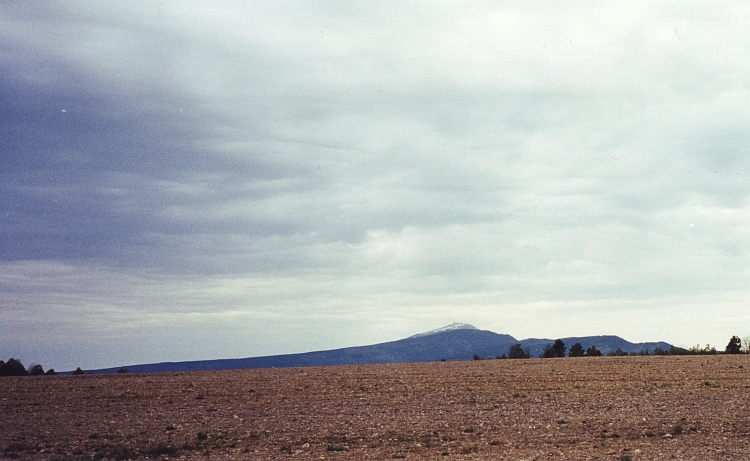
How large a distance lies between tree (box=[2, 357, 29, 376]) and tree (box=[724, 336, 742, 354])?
81325 millimetres

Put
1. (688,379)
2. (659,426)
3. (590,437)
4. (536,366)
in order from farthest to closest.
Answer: (536,366), (688,379), (659,426), (590,437)

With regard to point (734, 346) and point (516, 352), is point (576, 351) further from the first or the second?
point (734, 346)

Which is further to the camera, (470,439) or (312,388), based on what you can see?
(312,388)

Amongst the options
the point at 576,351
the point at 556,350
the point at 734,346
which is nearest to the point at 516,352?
the point at 556,350

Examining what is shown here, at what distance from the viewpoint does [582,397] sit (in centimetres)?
3203

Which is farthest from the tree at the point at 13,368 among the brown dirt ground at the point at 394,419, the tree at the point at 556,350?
the tree at the point at 556,350

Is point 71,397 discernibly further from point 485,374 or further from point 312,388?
point 485,374

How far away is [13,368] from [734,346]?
83853mm

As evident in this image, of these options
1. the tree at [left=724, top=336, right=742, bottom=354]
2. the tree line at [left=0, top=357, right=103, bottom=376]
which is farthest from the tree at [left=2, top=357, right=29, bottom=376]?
the tree at [left=724, top=336, right=742, bottom=354]

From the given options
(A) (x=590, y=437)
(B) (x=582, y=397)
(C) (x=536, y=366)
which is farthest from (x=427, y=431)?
(C) (x=536, y=366)

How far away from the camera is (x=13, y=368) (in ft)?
223

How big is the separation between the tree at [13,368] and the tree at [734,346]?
81.3 meters

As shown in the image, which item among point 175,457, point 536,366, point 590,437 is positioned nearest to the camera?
point 175,457

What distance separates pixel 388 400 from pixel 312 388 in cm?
723
